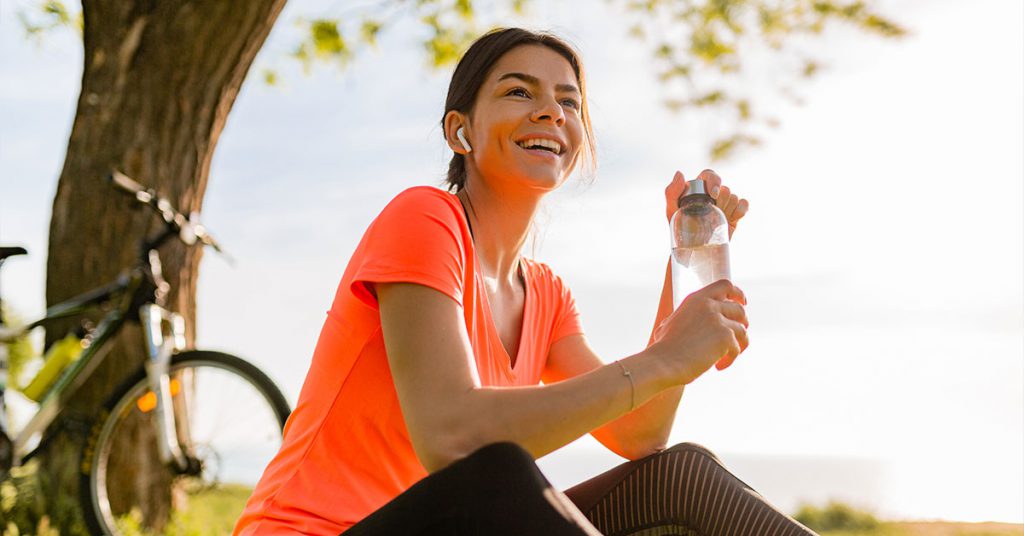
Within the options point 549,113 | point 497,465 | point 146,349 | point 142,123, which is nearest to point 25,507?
point 146,349

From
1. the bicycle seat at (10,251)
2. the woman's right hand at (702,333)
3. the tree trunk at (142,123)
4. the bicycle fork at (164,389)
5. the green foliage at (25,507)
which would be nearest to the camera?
the woman's right hand at (702,333)

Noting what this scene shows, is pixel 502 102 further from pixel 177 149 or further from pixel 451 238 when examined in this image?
pixel 177 149

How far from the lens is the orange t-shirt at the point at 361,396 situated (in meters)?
1.68

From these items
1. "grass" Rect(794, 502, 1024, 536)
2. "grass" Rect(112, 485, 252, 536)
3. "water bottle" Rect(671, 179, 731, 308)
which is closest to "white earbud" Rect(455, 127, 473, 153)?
"water bottle" Rect(671, 179, 731, 308)

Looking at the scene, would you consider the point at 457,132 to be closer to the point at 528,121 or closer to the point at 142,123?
the point at 528,121

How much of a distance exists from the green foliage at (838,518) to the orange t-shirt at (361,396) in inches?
138

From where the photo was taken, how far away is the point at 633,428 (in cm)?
212

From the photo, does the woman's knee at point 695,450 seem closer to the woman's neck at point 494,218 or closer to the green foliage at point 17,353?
the woman's neck at point 494,218

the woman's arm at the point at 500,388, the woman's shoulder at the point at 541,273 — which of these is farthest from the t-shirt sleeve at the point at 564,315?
the woman's arm at the point at 500,388

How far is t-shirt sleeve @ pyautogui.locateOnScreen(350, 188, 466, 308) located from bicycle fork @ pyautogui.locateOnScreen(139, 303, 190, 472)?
222cm

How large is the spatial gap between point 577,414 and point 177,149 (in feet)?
12.1

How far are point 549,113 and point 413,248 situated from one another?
54 centimetres

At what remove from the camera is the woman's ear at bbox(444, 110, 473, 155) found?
2.17m

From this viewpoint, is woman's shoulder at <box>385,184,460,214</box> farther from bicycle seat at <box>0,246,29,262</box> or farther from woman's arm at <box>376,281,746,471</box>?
bicycle seat at <box>0,246,29,262</box>
